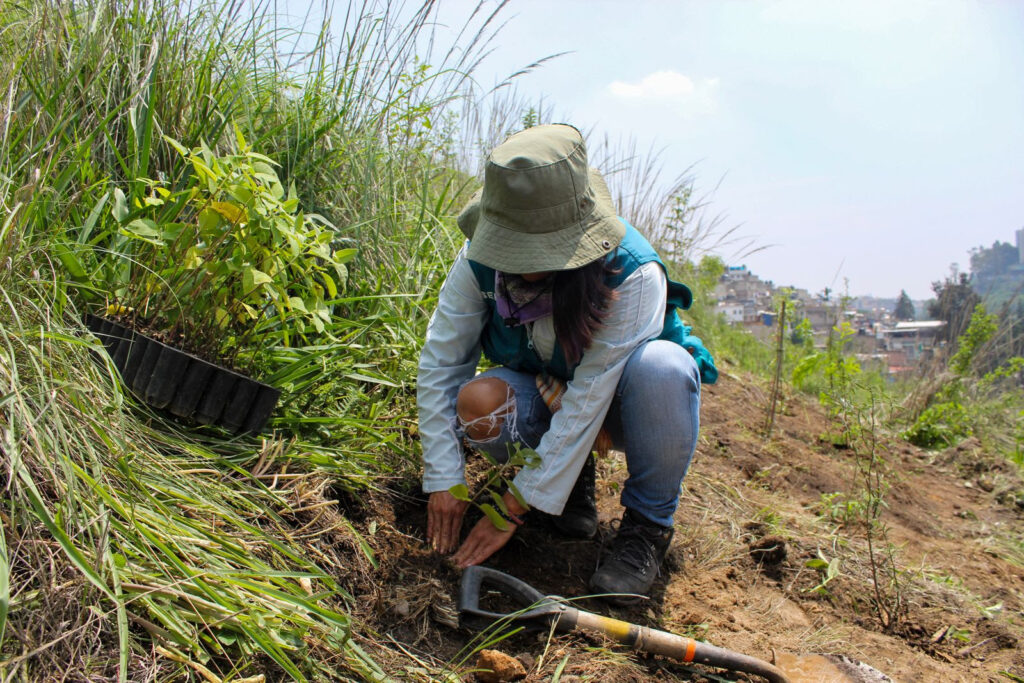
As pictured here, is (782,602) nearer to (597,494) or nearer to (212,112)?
(597,494)

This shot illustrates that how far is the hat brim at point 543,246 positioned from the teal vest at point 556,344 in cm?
13

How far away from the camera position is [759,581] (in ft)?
7.39

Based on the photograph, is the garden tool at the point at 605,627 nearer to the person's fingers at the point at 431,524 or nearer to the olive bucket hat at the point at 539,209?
the person's fingers at the point at 431,524

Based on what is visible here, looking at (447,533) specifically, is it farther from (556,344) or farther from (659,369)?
(659,369)

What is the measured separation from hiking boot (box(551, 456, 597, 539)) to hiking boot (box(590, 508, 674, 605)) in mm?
132

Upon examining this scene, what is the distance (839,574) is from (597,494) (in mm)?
781

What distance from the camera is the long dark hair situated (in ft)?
5.69

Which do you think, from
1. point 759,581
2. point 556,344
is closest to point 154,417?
point 556,344

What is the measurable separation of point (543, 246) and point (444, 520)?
0.76 meters

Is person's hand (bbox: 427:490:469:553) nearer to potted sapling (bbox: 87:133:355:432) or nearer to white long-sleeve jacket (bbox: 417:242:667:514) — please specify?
white long-sleeve jacket (bbox: 417:242:667:514)

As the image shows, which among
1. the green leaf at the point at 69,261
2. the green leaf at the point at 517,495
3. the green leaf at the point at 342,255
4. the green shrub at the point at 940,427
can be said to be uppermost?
the green shrub at the point at 940,427

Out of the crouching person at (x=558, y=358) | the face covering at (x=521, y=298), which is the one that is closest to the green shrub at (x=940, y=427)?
the crouching person at (x=558, y=358)

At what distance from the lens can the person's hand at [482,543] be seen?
6.09 ft

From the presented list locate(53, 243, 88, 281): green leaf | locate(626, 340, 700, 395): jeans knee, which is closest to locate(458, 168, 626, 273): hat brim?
locate(626, 340, 700, 395): jeans knee
